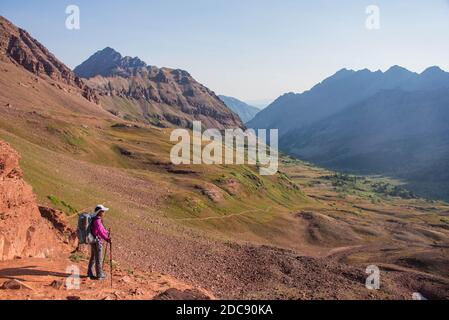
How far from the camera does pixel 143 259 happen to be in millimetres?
30719

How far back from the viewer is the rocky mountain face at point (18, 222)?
19.4 metres

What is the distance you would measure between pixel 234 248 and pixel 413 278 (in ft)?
63.2

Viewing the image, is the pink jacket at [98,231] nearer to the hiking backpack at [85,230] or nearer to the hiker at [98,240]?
the hiker at [98,240]

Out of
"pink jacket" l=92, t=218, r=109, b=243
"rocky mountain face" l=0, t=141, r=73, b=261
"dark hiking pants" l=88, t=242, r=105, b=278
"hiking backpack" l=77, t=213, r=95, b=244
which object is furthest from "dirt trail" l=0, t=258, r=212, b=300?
"pink jacket" l=92, t=218, r=109, b=243

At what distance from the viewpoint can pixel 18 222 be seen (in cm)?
2006

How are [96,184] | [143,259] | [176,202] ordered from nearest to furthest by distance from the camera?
[143,259], [96,184], [176,202]

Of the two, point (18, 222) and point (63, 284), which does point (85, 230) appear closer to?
point (63, 284)

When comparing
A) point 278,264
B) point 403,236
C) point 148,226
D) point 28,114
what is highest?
point 28,114

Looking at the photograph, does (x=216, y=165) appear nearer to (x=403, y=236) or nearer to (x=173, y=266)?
(x=403, y=236)

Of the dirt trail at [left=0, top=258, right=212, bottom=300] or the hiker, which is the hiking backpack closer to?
the hiker

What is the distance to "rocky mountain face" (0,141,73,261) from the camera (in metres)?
19.4

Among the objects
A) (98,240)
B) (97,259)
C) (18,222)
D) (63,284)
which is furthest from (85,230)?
(18,222)

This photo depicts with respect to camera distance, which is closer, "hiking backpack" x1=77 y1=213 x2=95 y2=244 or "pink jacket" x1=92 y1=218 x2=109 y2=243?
"hiking backpack" x1=77 y1=213 x2=95 y2=244
